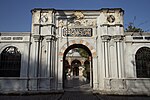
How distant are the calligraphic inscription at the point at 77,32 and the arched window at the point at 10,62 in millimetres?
4564

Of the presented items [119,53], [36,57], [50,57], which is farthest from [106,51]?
[36,57]

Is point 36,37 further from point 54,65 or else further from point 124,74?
point 124,74

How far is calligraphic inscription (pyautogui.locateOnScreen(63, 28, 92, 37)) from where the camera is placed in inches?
578

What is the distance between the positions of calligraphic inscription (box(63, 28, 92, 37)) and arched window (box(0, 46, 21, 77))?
15.0 feet

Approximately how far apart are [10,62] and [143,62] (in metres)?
11.3

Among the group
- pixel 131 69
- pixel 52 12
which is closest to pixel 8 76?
pixel 52 12

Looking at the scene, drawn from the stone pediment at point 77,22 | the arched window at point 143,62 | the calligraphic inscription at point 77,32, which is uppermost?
the stone pediment at point 77,22

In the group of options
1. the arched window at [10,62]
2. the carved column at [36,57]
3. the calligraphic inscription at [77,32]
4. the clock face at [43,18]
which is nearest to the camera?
the carved column at [36,57]

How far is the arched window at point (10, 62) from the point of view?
13586 mm

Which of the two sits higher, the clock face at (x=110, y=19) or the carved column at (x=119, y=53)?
the clock face at (x=110, y=19)

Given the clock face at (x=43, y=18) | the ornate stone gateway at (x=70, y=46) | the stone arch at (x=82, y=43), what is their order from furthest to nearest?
the clock face at (x=43, y=18) → the stone arch at (x=82, y=43) → the ornate stone gateway at (x=70, y=46)

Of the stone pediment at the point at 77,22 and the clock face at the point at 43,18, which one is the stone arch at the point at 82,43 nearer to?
the stone pediment at the point at 77,22

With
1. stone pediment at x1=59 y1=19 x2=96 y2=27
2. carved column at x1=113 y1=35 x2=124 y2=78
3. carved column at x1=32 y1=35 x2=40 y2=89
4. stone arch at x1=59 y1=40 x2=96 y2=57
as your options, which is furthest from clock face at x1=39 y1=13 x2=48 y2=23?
carved column at x1=113 y1=35 x2=124 y2=78

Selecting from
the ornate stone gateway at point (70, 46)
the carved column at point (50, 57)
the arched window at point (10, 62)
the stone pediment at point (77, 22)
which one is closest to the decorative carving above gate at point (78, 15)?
the ornate stone gateway at point (70, 46)
